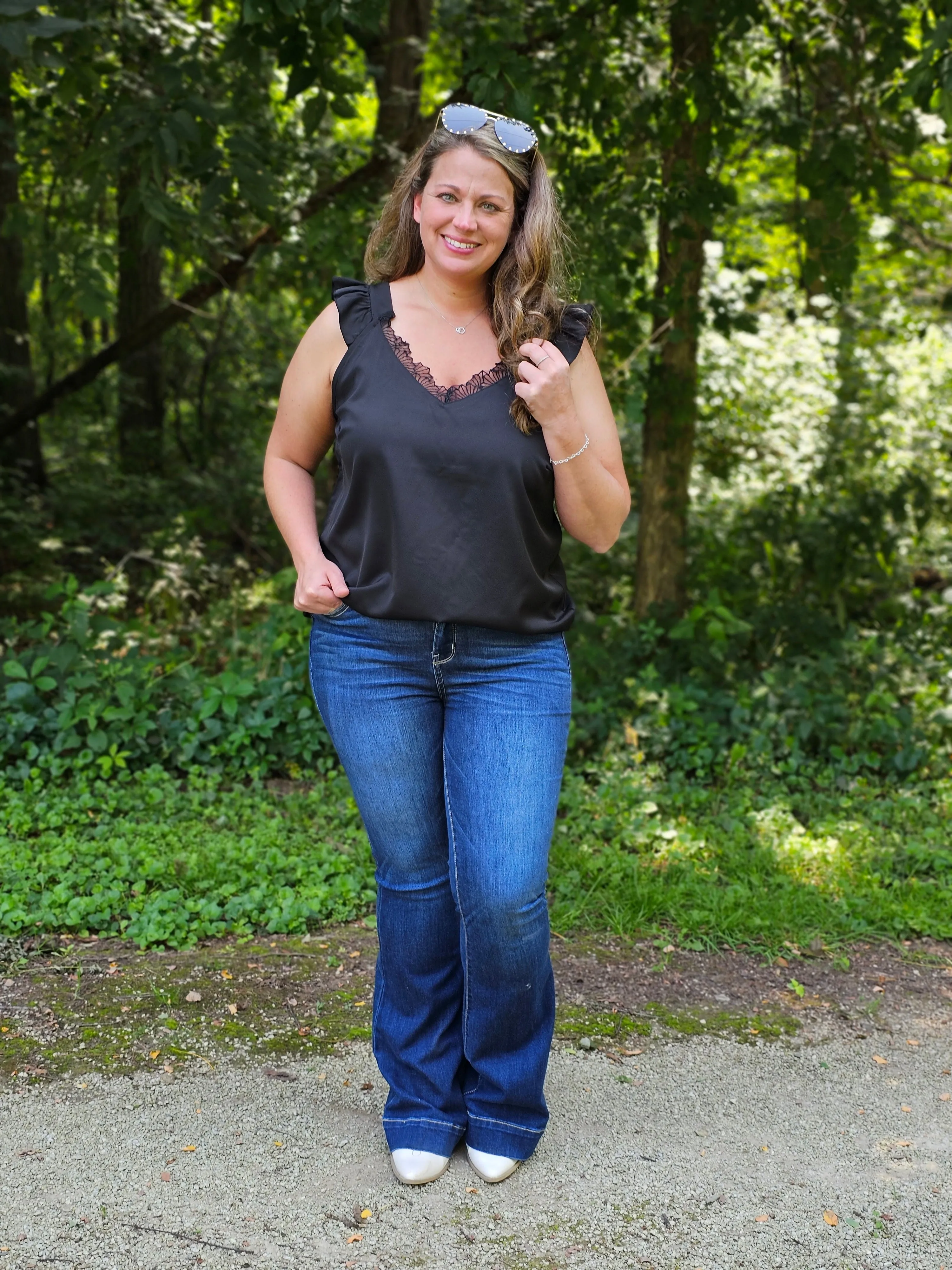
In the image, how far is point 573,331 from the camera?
229cm

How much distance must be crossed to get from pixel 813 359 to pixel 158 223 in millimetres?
4612

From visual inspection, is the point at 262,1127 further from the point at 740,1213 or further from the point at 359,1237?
the point at 740,1213

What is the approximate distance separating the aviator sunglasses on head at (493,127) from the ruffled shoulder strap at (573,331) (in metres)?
0.32

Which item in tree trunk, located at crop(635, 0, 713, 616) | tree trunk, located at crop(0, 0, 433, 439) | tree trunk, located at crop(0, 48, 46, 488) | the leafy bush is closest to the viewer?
the leafy bush

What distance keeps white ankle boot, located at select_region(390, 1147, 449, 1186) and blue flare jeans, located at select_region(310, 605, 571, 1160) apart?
0.8 inches

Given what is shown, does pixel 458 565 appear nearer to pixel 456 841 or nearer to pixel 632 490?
pixel 456 841

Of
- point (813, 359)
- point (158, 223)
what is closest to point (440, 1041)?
point (158, 223)

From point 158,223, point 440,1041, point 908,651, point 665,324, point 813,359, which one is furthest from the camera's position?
point 813,359

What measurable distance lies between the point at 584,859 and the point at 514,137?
8.51 ft

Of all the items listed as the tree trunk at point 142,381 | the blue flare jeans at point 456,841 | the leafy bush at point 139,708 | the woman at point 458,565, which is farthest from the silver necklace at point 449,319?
the tree trunk at point 142,381

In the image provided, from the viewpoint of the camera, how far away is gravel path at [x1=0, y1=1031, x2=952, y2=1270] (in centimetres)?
225

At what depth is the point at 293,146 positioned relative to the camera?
19.7 feet

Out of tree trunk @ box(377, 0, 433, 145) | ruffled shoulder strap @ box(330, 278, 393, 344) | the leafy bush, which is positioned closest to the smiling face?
ruffled shoulder strap @ box(330, 278, 393, 344)

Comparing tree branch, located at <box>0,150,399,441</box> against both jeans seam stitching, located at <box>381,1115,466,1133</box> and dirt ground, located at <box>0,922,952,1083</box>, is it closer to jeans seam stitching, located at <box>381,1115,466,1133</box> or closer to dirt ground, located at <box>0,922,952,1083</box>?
dirt ground, located at <box>0,922,952,1083</box>
